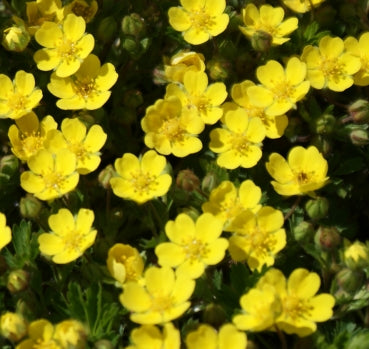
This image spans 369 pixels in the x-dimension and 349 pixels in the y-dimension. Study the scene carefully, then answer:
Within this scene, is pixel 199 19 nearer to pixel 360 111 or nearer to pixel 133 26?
pixel 133 26

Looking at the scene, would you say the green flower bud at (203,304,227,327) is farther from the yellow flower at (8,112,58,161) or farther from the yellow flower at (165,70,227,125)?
the yellow flower at (8,112,58,161)

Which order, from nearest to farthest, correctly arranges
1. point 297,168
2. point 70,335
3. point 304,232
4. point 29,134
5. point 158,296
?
point 70,335
point 158,296
point 304,232
point 297,168
point 29,134

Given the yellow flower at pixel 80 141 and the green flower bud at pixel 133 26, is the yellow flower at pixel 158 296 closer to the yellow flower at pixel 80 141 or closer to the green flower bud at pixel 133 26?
the yellow flower at pixel 80 141

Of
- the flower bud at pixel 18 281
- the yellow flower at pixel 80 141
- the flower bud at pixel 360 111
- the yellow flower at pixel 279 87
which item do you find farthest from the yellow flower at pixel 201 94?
the flower bud at pixel 18 281

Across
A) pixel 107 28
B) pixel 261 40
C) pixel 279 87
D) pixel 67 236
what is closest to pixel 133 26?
pixel 107 28

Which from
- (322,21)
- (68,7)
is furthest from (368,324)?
(68,7)

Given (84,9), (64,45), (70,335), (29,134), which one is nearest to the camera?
(70,335)
